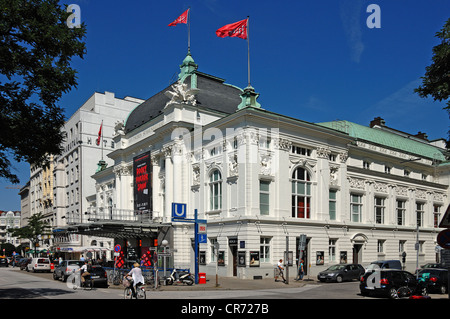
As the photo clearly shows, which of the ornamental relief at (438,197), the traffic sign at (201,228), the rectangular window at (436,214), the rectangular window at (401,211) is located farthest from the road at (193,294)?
the ornamental relief at (438,197)

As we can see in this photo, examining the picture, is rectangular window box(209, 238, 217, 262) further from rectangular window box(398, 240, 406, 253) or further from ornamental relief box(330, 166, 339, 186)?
rectangular window box(398, 240, 406, 253)

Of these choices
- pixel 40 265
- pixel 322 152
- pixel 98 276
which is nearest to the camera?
pixel 98 276

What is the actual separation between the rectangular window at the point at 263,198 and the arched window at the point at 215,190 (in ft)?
13.1

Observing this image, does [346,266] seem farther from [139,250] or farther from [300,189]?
[139,250]

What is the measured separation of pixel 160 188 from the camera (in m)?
48.2

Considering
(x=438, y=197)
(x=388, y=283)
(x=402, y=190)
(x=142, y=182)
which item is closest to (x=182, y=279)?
(x=388, y=283)

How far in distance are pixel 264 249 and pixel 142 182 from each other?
18.9m

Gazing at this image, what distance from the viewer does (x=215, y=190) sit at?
4109 cm

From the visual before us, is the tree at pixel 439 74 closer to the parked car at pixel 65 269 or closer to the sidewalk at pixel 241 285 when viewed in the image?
the sidewalk at pixel 241 285

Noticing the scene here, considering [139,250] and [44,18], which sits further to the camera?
[139,250]

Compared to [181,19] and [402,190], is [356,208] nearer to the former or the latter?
[402,190]

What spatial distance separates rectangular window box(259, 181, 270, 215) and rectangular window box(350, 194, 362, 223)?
11760mm

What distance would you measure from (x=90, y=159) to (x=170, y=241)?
43393 millimetres
